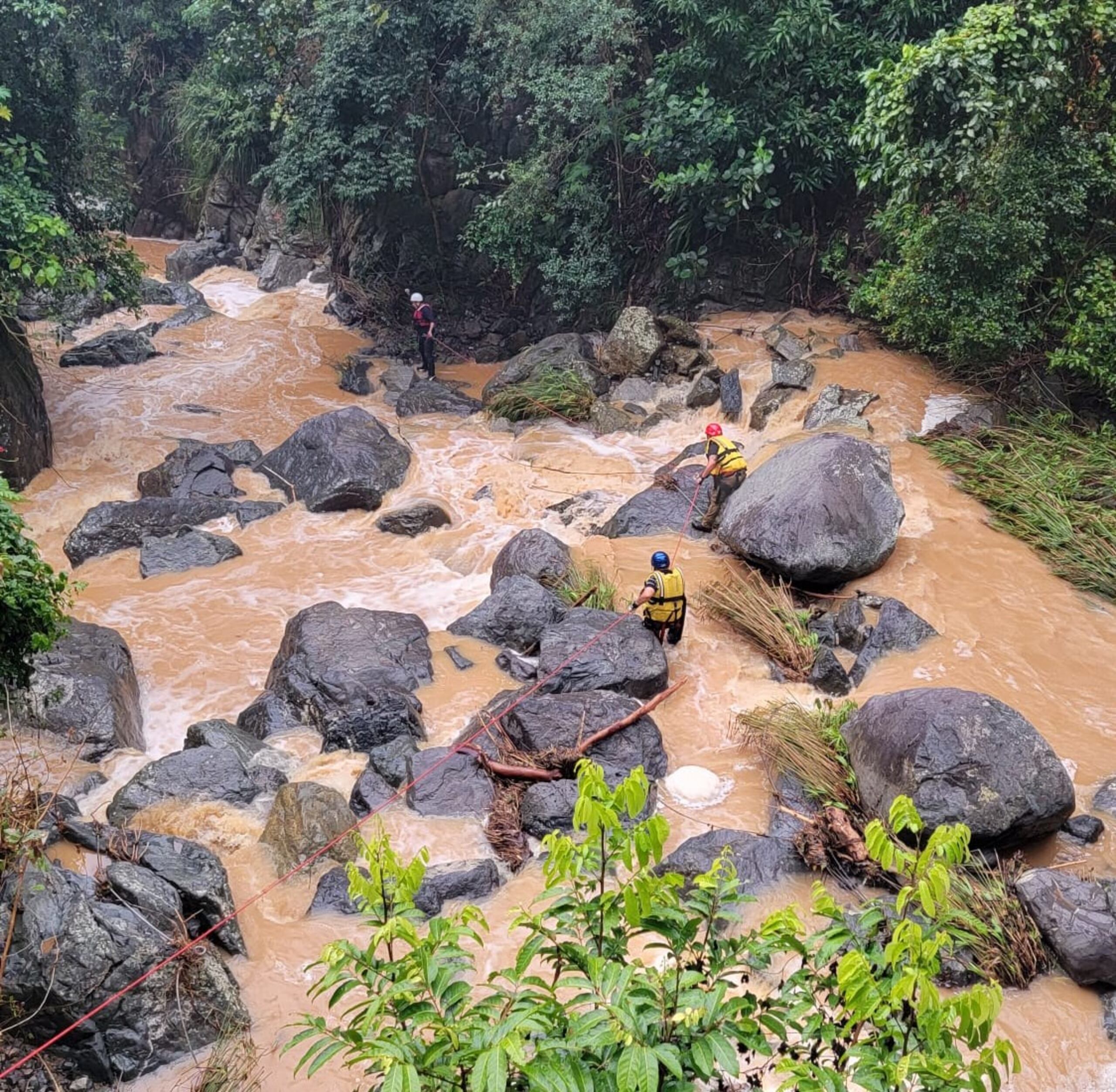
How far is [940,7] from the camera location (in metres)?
12.5

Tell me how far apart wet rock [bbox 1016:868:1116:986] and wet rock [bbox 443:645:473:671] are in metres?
4.71

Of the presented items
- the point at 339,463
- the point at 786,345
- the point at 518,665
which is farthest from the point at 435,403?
the point at 518,665

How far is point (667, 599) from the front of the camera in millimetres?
8156

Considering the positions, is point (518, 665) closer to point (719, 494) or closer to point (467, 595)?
point (467, 595)

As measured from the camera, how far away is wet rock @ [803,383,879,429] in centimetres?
1145

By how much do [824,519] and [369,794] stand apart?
4.74 m

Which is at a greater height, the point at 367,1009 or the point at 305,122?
the point at 305,122

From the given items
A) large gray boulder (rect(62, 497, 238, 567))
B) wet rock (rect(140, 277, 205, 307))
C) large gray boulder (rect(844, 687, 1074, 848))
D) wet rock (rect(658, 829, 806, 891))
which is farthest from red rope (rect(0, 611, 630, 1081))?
wet rock (rect(140, 277, 205, 307))

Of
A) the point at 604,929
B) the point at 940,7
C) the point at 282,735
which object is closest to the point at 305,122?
the point at 940,7

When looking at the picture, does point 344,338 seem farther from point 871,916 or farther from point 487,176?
point 871,916

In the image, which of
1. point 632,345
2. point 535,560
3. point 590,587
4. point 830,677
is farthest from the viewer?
point 632,345

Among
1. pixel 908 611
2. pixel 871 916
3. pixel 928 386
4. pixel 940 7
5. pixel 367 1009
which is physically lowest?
pixel 908 611

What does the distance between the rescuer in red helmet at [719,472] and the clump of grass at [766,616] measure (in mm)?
1233

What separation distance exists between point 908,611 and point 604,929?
661 cm
